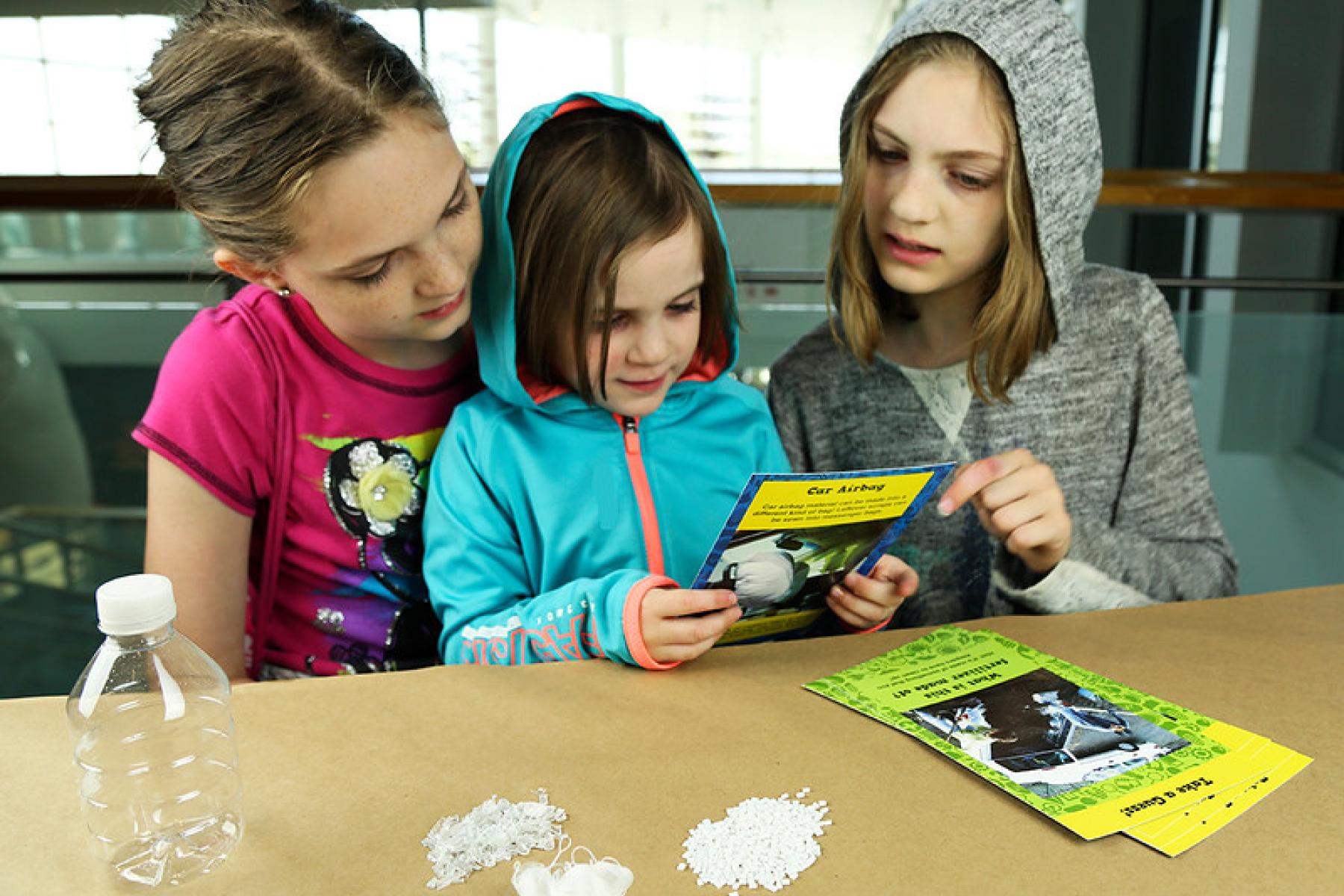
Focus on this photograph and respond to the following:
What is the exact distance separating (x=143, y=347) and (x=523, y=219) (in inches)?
63.6

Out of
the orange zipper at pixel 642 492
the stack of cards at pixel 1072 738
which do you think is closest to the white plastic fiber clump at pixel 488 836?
the stack of cards at pixel 1072 738

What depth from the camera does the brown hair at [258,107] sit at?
94 cm

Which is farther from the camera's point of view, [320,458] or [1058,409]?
[1058,409]

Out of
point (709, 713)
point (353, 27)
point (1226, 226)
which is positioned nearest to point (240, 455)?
point (353, 27)

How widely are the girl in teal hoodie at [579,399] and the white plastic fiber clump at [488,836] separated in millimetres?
303

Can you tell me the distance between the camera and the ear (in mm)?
1037

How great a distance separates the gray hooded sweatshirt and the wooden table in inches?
11.7

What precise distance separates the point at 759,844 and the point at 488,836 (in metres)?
0.18

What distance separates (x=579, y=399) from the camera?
116cm

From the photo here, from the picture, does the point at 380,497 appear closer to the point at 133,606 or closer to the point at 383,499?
the point at 383,499

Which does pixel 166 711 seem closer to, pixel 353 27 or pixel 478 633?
pixel 478 633

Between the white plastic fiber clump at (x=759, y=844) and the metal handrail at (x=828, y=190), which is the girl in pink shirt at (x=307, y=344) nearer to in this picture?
the white plastic fiber clump at (x=759, y=844)

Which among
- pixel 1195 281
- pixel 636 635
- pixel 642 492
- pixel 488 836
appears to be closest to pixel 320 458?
pixel 642 492

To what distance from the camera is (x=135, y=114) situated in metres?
1.02
